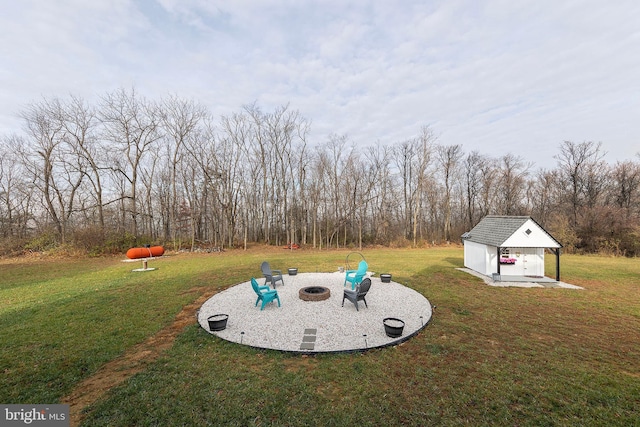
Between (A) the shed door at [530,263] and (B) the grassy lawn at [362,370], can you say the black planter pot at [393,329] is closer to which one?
(B) the grassy lawn at [362,370]

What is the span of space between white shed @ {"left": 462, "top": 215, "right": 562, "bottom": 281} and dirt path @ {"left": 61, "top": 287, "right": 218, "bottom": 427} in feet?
38.2

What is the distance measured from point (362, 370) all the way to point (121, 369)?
4.13 metres

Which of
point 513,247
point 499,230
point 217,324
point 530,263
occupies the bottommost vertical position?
point 217,324

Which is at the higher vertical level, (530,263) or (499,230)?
(499,230)

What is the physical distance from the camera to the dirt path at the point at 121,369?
3.34 meters

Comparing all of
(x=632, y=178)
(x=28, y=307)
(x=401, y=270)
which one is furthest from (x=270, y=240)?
(x=632, y=178)

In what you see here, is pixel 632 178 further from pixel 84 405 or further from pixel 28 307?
pixel 28 307

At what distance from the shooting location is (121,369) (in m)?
4.12

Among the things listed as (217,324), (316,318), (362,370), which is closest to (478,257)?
(316,318)

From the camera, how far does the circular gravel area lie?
16.5 feet

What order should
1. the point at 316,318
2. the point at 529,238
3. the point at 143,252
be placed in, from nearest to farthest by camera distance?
the point at 316,318 → the point at 529,238 → the point at 143,252

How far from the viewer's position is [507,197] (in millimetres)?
29438

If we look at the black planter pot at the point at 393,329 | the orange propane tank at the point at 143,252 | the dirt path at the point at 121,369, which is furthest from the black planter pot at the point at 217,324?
the orange propane tank at the point at 143,252

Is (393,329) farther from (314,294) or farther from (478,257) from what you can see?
(478,257)
